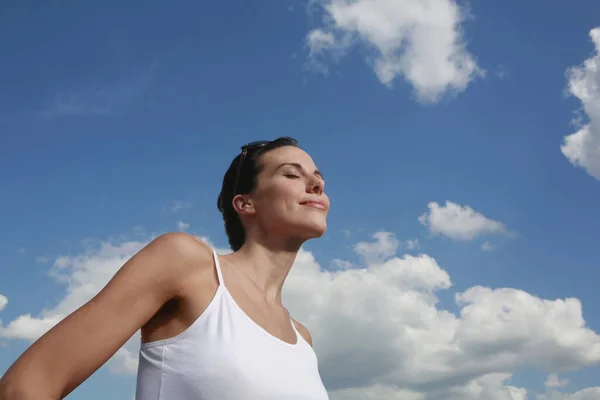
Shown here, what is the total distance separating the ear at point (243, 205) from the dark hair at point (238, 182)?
0.25 feet

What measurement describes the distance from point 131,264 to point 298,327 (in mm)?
2167

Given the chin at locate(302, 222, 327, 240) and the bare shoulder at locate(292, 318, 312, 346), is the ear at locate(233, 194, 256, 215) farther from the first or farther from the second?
the bare shoulder at locate(292, 318, 312, 346)

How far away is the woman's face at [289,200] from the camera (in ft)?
15.4

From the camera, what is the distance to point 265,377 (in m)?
3.76

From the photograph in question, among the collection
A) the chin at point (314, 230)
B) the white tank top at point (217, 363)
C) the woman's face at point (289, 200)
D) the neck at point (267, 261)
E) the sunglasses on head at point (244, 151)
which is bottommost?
the white tank top at point (217, 363)

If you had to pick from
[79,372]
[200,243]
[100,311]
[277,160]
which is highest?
[277,160]

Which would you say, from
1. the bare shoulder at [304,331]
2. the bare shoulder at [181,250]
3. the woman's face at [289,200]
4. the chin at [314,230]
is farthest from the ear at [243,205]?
the bare shoulder at [304,331]

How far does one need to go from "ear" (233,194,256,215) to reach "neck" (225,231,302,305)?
225 millimetres

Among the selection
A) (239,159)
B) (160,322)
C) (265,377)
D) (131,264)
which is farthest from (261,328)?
(239,159)

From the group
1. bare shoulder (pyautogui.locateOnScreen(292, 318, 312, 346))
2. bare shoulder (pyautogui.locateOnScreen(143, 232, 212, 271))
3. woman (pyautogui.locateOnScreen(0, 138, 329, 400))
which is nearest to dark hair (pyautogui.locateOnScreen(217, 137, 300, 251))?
woman (pyautogui.locateOnScreen(0, 138, 329, 400))

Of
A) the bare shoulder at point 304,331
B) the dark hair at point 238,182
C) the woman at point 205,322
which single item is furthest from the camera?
the bare shoulder at point 304,331

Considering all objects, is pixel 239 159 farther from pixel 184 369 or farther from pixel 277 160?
pixel 184 369

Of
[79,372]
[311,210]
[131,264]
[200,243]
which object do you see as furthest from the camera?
[311,210]

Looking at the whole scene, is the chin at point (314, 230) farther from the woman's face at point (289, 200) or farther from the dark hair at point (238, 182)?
the dark hair at point (238, 182)
